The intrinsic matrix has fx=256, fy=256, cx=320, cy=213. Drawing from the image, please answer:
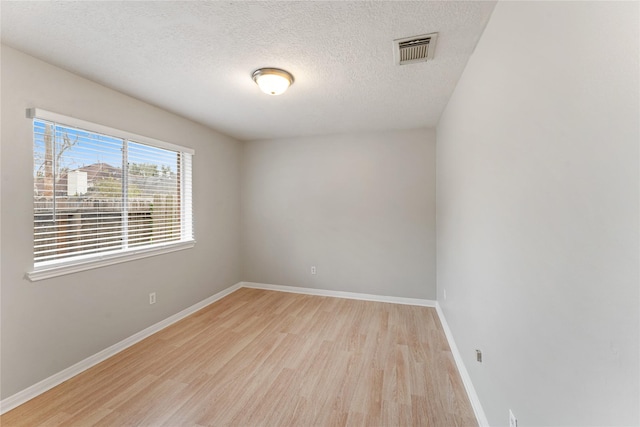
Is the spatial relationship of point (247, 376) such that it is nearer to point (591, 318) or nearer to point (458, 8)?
point (591, 318)

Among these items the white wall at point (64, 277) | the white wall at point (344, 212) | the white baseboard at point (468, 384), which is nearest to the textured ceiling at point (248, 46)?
the white wall at point (64, 277)

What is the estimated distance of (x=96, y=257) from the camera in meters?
2.32

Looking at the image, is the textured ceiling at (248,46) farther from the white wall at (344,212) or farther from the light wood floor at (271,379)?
the light wood floor at (271,379)

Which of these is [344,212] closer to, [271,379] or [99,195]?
[271,379]

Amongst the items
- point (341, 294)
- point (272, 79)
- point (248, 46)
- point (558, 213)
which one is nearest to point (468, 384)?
point (558, 213)

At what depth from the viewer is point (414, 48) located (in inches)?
69.7

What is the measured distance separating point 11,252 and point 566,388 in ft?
10.3

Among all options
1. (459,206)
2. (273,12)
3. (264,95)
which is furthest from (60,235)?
(459,206)

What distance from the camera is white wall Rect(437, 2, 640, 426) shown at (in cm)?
60

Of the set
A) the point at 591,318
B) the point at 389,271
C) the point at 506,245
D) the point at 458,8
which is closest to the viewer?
the point at 591,318

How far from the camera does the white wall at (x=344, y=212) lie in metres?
3.65

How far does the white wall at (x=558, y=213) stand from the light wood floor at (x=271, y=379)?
0.59 meters

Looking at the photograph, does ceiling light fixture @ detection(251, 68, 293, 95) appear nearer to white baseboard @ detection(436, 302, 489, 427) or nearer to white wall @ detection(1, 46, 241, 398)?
white wall @ detection(1, 46, 241, 398)

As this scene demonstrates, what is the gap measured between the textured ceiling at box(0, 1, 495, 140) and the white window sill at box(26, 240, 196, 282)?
62.3 inches
